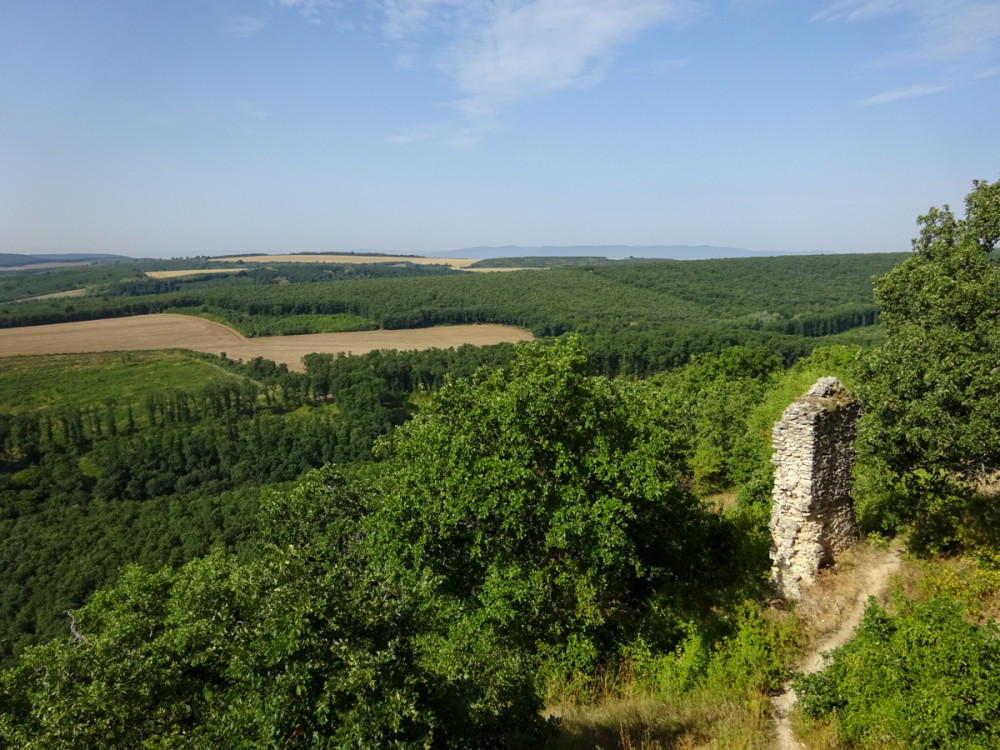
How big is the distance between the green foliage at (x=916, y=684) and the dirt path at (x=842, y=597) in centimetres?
123

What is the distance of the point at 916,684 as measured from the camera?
8609 millimetres

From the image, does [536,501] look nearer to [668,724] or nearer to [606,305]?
[668,724]

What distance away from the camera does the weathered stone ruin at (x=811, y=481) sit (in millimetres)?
12555

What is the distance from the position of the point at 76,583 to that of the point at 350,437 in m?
36.4

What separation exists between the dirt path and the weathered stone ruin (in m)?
0.33

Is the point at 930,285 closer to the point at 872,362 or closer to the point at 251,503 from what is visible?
the point at 872,362

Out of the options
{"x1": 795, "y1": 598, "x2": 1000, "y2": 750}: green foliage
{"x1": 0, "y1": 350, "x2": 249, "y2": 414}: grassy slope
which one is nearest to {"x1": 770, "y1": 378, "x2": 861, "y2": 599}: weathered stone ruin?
{"x1": 795, "y1": 598, "x2": 1000, "y2": 750}: green foliage

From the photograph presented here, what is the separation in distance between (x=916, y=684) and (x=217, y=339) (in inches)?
5332

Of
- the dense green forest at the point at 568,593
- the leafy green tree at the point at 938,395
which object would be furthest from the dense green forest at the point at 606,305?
the dense green forest at the point at 568,593

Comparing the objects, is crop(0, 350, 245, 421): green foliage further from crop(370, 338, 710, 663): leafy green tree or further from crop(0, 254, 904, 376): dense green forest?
crop(370, 338, 710, 663): leafy green tree

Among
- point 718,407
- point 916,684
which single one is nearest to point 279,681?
point 916,684

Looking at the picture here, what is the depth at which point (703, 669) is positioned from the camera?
11656 millimetres

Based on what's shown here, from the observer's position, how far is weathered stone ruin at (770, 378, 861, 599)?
41.2 ft

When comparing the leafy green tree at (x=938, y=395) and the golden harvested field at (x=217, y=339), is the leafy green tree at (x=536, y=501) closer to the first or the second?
the leafy green tree at (x=938, y=395)
